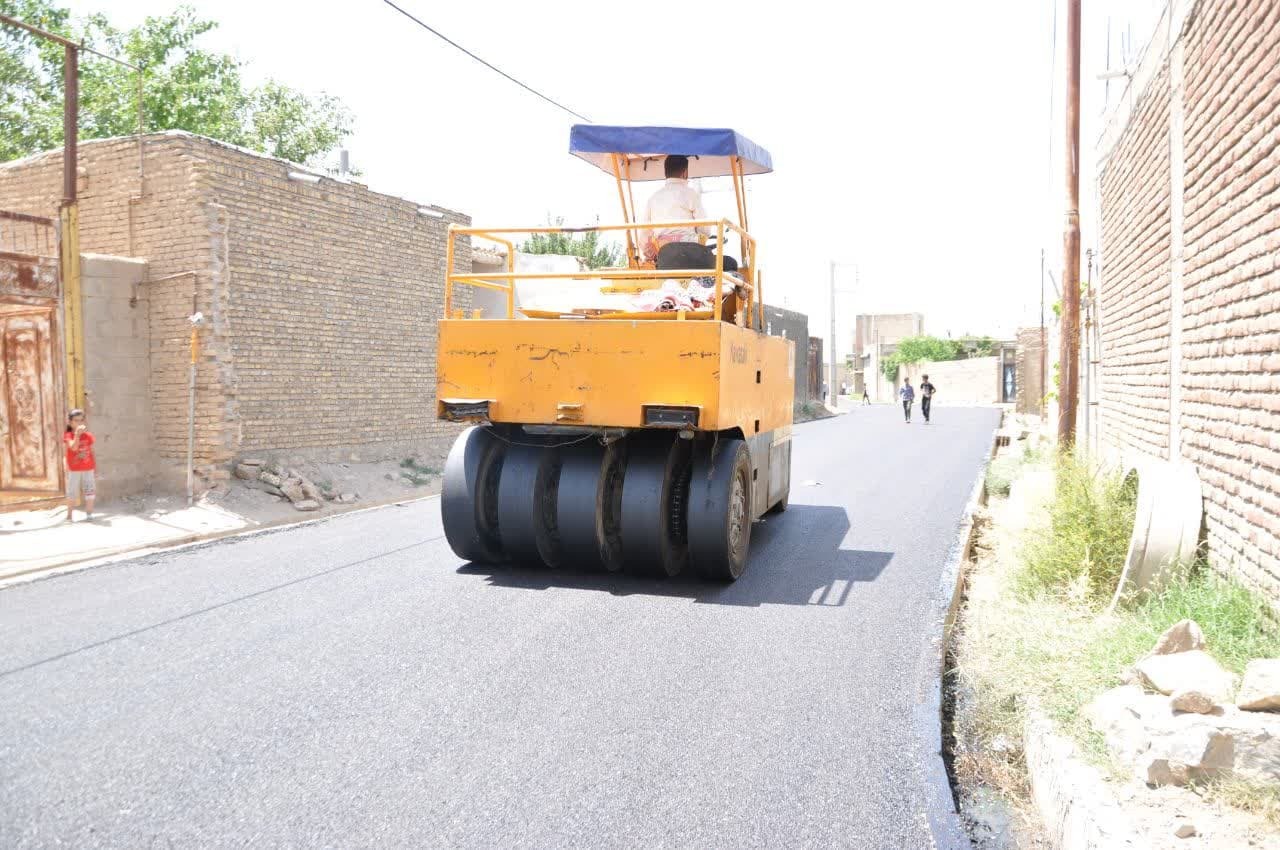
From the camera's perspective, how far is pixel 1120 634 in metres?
4.96

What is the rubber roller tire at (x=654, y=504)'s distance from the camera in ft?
23.6

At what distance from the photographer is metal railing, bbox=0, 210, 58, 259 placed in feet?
36.2

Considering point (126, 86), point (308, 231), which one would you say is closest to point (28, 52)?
point (126, 86)

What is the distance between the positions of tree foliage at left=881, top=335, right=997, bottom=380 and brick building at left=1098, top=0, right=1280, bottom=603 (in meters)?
56.8

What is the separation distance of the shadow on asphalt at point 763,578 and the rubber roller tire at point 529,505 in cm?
20

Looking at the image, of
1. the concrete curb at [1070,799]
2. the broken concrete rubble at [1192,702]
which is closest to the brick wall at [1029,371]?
the concrete curb at [1070,799]

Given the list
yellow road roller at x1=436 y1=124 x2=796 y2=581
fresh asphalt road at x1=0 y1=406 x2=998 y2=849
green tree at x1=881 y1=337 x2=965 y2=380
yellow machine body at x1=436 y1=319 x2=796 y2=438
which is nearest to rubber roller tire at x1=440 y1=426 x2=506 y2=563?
yellow road roller at x1=436 y1=124 x2=796 y2=581

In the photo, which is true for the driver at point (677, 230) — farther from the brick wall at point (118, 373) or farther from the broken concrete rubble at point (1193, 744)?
the brick wall at point (118, 373)

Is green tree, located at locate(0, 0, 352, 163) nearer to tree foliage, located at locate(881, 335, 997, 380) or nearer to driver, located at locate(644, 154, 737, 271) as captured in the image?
driver, located at locate(644, 154, 737, 271)

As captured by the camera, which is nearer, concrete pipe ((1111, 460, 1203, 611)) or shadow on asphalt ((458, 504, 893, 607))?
concrete pipe ((1111, 460, 1203, 611))

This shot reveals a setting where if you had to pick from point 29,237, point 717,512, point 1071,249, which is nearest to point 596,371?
point 717,512

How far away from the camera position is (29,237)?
11227 millimetres

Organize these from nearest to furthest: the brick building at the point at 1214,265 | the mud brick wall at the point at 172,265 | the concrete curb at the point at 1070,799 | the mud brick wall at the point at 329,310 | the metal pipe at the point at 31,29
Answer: the concrete curb at the point at 1070,799 → the brick building at the point at 1214,265 → the metal pipe at the point at 31,29 → the mud brick wall at the point at 172,265 → the mud brick wall at the point at 329,310

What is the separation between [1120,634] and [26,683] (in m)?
5.44
